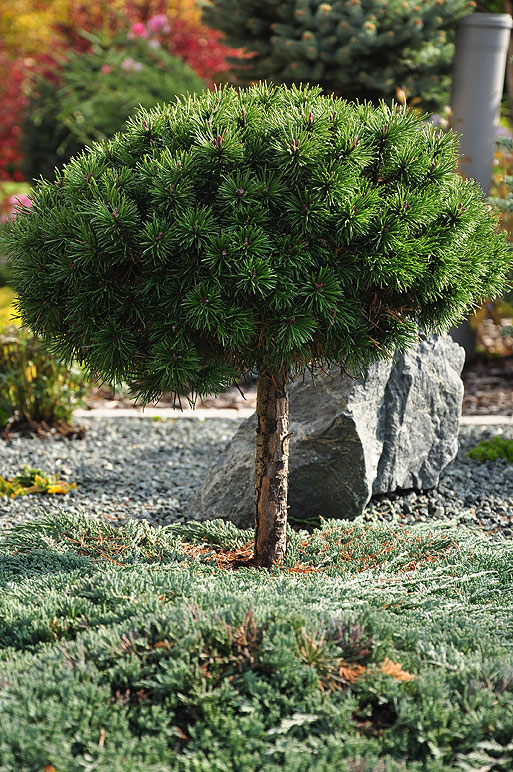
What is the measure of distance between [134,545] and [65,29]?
1183 cm

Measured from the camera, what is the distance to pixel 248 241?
85.8 inches

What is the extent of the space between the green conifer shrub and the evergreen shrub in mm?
1736

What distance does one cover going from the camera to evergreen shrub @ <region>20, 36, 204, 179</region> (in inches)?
340

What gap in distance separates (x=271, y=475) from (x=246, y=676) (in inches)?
40.3

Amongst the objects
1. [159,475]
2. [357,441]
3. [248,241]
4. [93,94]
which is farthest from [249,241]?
[93,94]

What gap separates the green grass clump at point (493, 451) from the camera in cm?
430

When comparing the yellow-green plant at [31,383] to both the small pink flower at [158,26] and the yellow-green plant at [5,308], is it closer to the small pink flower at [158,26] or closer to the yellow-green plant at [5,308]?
the yellow-green plant at [5,308]

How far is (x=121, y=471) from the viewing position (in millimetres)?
4246

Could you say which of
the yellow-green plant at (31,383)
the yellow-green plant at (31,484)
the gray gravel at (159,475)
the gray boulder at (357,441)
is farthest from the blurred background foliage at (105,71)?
the yellow-green plant at (31,484)

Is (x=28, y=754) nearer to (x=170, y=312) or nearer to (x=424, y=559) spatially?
(x=170, y=312)

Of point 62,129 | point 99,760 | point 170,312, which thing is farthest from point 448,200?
point 62,129

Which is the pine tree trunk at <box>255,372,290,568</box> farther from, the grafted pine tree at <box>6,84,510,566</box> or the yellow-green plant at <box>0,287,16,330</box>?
the yellow-green plant at <box>0,287,16,330</box>

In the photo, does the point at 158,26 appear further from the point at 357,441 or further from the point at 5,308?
the point at 357,441

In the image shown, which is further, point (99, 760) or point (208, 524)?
point (208, 524)
